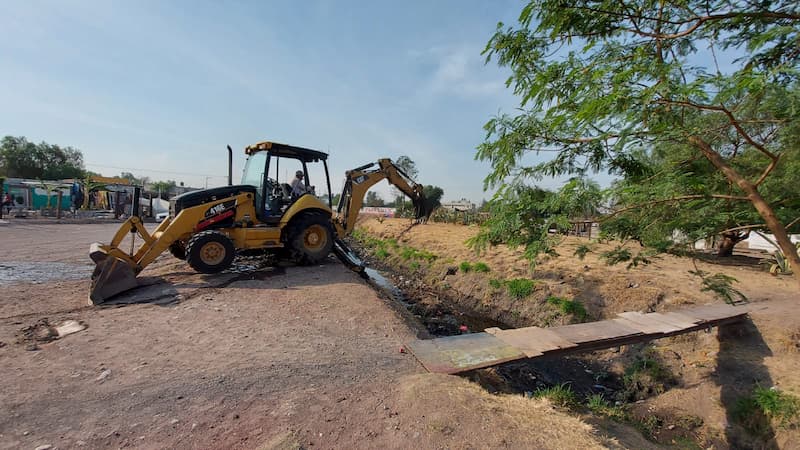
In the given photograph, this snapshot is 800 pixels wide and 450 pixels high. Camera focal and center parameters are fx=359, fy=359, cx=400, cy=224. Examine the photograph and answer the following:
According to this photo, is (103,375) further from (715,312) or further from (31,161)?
(31,161)

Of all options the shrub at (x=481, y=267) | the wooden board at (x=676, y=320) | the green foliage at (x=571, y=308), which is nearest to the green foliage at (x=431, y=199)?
the shrub at (x=481, y=267)

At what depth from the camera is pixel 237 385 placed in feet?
10.2

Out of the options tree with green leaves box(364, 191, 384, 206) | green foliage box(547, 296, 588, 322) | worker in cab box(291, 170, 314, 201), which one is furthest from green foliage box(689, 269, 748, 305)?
tree with green leaves box(364, 191, 384, 206)

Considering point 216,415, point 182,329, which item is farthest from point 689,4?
point 182,329

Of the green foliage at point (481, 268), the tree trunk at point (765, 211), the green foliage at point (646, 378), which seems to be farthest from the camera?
the green foliage at point (481, 268)

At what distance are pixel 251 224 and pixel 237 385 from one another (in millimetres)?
5043

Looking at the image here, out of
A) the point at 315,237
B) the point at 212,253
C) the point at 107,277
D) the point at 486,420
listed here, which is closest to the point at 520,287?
the point at 315,237

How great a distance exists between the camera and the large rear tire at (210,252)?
660cm

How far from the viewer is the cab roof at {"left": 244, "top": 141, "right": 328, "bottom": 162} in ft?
26.2

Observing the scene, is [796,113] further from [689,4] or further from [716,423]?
[716,423]

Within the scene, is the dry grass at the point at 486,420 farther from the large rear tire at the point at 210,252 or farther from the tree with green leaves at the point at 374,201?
the tree with green leaves at the point at 374,201

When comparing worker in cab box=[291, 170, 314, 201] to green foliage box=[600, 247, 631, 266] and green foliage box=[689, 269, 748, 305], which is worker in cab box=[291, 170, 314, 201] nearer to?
green foliage box=[600, 247, 631, 266]

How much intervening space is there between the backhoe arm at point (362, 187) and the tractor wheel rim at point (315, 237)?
0.67 meters

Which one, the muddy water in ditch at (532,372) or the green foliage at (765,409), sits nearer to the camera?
the green foliage at (765,409)
